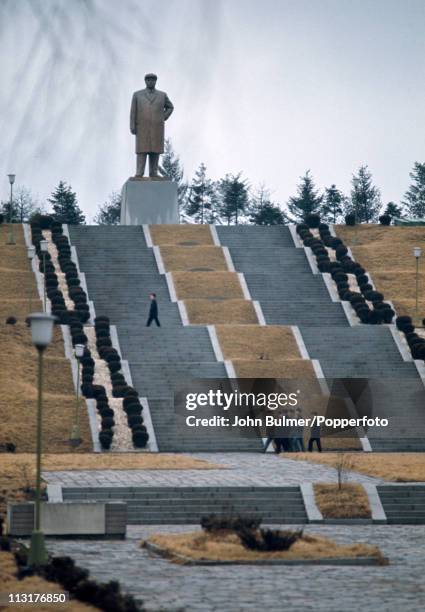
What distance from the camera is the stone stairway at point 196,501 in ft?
100

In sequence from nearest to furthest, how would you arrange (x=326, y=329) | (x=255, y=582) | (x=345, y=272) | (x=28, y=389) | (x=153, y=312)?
1. (x=255, y=582)
2. (x=28, y=389)
3. (x=153, y=312)
4. (x=326, y=329)
5. (x=345, y=272)

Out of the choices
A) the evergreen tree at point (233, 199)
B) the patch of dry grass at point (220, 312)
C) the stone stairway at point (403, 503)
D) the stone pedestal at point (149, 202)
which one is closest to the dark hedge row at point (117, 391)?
the patch of dry grass at point (220, 312)

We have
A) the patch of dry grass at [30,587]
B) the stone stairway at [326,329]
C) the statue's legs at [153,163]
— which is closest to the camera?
the patch of dry grass at [30,587]

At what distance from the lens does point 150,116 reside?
68812 mm

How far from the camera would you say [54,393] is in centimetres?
4772

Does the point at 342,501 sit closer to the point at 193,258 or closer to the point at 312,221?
the point at 193,258

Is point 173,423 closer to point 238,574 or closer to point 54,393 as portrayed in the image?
point 54,393

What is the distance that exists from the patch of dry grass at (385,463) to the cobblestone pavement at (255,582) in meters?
9.12

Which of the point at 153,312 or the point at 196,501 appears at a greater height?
the point at 153,312

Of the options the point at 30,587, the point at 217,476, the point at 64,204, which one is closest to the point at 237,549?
the point at 30,587

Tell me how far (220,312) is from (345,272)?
8.83 meters

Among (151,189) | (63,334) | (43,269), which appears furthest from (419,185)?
(63,334)

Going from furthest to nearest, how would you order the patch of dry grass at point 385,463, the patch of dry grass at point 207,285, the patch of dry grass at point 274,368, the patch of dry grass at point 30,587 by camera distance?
the patch of dry grass at point 207,285, the patch of dry grass at point 274,368, the patch of dry grass at point 385,463, the patch of dry grass at point 30,587

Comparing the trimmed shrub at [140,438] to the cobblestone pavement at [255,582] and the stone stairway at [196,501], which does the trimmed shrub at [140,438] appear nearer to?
the stone stairway at [196,501]
